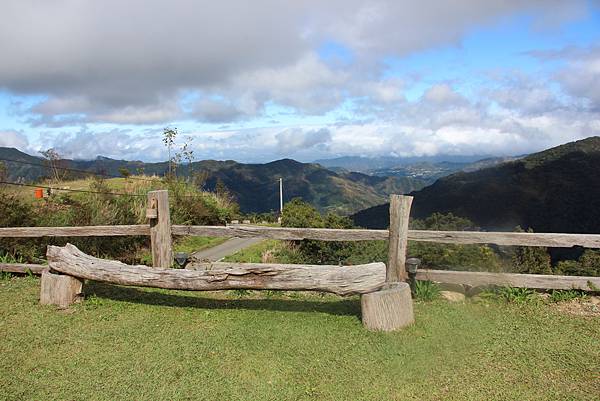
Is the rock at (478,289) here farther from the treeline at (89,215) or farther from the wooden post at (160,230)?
the treeline at (89,215)

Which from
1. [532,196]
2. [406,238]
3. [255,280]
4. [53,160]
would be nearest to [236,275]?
[255,280]

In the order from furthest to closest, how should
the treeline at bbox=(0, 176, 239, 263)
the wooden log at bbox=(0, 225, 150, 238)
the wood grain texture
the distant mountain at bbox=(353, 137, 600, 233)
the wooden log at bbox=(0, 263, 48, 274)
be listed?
the distant mountain at bbox=(353, 137, 600, 233)
the treeline at bbox=(0, 176, 239, 263)
the wooden log at bbox=(0, 263, 48, 274)
the wooden log at bbox=(0, 225, 150, 238)
the wood grain texture

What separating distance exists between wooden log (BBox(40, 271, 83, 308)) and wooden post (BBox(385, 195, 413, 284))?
4.65 m

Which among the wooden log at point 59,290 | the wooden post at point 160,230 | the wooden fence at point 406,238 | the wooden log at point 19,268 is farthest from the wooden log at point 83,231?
the wooden log at point 59,290

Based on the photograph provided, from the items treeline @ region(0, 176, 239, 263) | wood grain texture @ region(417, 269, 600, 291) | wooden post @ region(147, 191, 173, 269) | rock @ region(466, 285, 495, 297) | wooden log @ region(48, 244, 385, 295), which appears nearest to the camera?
wooden log @ region(48, 244, 385, 295)

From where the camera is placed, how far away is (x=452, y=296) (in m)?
6.83

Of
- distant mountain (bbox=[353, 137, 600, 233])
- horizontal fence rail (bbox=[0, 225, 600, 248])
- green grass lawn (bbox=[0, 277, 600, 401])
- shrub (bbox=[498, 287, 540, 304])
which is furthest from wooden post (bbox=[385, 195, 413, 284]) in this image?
distant mountain (bbox=[353, 137, 600, 233])

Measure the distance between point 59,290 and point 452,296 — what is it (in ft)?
19.5

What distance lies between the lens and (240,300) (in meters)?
6.89

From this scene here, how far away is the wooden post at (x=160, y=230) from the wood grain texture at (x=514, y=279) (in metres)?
4.09

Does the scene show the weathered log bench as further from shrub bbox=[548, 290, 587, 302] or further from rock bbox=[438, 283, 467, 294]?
shrub bbox=[548, 290, 587, 302]

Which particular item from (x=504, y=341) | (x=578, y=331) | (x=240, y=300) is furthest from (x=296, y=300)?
(x=578, y=331)

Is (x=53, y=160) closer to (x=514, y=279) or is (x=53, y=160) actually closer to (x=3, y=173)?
(x=3, y=173)

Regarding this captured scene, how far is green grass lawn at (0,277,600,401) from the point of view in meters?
4.23
